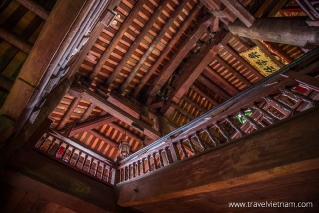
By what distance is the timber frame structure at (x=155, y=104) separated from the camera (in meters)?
2.61

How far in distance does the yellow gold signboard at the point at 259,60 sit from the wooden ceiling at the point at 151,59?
0.57ft

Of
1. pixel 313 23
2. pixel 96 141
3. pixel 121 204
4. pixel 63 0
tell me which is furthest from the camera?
pixel 96 141

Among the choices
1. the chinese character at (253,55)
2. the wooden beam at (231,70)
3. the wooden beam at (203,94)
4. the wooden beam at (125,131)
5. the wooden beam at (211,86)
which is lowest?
the wooden beam at (125,131)

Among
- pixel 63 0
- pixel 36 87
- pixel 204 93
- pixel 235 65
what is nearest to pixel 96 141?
pixel 204 93

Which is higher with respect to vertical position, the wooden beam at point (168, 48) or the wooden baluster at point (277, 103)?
the wooden beam at point (168, 48)

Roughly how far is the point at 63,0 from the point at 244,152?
271 cm

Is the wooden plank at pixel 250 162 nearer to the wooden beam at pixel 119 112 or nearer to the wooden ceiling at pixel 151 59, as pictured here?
the wooden beam at pixel 119 112

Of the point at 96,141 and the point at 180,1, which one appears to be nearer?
the point at 180,1

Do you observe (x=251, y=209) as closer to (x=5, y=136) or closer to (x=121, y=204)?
(x=121, y=204)

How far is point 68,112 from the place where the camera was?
8062 mm

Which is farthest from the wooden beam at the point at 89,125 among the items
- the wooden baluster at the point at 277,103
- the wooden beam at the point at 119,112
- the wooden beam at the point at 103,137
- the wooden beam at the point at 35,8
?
the wooden baluster at the point at 277,103

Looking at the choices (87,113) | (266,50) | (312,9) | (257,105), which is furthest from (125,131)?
(312,9)

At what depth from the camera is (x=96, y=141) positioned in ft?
34.1

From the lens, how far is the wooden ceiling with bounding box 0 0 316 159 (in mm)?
6465
